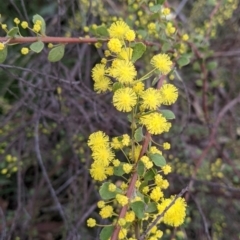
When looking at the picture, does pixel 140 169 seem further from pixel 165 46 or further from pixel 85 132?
pixel 85 132

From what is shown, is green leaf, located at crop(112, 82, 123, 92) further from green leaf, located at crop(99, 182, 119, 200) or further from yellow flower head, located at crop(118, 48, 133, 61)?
green leaf, located at crop(99, 182, 119, 200)

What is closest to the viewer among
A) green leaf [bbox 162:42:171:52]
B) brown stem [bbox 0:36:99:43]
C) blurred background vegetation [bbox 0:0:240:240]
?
brown stem [bbox 0:36:99:43]

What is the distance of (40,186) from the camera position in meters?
1.63

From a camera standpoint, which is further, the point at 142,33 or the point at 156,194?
the point at 142,33

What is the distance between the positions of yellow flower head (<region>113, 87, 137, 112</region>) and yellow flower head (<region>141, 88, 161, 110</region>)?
0.07 feet

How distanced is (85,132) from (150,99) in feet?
2.79

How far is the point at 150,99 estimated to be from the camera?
798 millimetres

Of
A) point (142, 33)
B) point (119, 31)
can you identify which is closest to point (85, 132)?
point (142, 33)

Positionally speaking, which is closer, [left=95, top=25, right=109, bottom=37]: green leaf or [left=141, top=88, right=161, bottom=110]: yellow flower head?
[left=141, top=88, right=161, bottom=110]: yellow flower head

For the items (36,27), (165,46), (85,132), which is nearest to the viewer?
(36,27)

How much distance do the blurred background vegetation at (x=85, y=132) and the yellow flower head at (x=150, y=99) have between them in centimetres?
60

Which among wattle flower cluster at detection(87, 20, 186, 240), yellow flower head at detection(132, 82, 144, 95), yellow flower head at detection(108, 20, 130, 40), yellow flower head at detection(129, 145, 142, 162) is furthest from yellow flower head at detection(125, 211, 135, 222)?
yellow flower head at detection(108, 20, 130, 40)

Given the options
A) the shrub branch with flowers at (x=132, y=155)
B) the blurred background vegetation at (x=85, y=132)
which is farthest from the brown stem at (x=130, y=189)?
the blurred background vegetation at (x=85, y=132)

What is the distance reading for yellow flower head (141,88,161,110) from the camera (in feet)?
2.62
